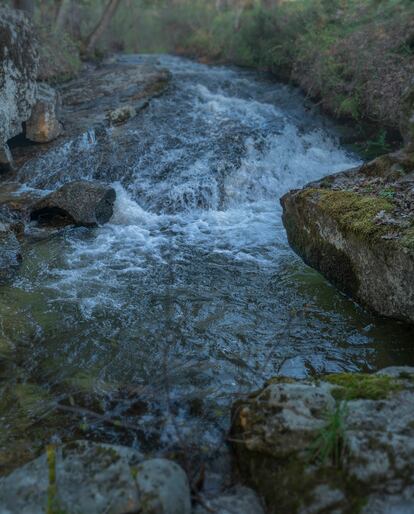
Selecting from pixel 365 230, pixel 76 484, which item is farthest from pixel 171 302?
pixel 76 484

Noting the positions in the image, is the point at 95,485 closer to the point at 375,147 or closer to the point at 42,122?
the point at 42,122

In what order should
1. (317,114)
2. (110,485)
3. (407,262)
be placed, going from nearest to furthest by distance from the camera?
(110,485)
(407,262)
(317,114)

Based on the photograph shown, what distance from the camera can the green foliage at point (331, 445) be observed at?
110 inches

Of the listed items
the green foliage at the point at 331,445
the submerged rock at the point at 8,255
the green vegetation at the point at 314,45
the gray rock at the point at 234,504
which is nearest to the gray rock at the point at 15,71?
the submerged rock at the point at 8,255

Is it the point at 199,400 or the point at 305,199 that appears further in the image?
the point at 305,199

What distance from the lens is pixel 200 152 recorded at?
9.99 meters

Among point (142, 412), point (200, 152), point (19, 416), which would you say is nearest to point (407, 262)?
point (142, 412)

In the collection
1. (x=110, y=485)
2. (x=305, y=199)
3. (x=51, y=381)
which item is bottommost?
(x=51, y=381)

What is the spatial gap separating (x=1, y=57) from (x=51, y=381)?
23.6 ft

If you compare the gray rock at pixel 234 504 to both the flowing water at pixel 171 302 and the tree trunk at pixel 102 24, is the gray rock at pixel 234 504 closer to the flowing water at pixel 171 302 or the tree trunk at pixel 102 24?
the flowing water at pixel 171 302

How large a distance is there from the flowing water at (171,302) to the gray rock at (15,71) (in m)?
0.98

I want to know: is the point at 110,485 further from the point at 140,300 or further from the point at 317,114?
the point at 317,114

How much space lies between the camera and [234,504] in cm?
280

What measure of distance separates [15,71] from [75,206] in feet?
11.9
